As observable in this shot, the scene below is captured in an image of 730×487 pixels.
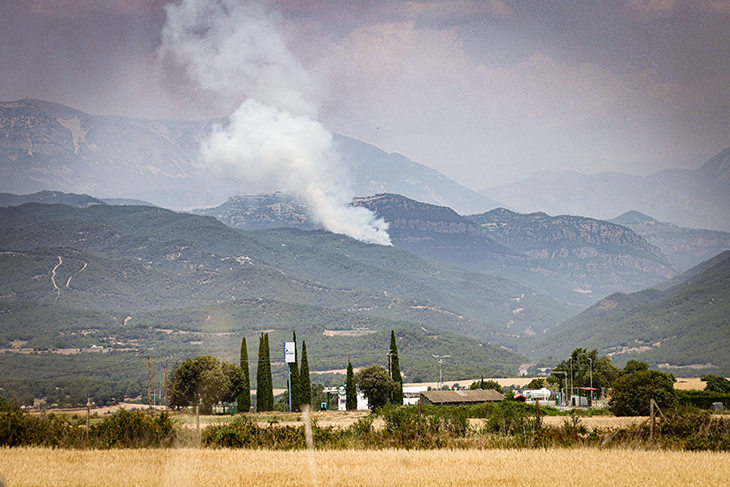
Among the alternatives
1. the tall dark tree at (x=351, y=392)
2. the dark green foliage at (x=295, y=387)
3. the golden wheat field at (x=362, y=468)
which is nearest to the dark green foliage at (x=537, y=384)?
the tall dark tree at (x=351, y=392)

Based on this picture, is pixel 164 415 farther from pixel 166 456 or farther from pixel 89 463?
pixel 89 463

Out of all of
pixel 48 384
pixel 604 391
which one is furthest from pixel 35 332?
pixel 604 391

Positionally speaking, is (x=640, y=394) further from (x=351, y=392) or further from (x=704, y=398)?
(x=351, y=392)

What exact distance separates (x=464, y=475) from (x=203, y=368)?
54233 millimetres

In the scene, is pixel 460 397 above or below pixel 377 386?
below

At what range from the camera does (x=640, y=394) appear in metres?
52.6

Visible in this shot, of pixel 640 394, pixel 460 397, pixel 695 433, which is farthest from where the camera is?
pixel 460 397

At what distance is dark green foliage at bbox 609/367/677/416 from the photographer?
169 ft

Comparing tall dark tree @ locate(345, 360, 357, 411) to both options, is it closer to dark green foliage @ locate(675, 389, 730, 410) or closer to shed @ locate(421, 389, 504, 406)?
shed @ locate(421, 389, 504, 406)

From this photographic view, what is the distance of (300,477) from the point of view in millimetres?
19734

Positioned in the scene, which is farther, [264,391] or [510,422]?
[264,391]

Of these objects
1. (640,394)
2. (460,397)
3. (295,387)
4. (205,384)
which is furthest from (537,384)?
(205,384)

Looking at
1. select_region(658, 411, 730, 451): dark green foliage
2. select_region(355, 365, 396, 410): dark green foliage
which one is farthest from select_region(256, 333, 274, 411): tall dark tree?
select_region(658, 411, 730, 451): dark green foliage

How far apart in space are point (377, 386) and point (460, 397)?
968cm
